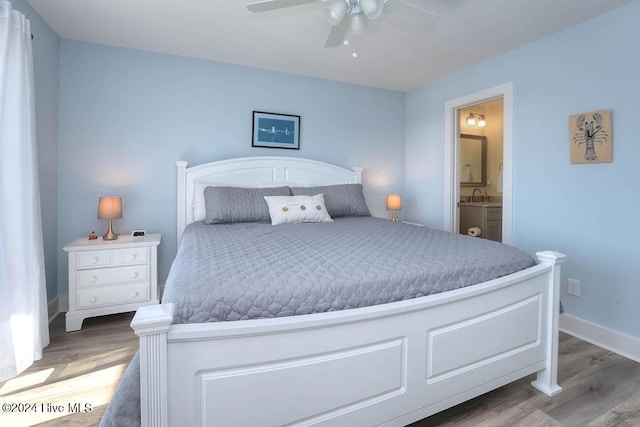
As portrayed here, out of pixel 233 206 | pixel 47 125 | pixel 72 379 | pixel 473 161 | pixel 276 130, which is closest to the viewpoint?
pixel 72 379

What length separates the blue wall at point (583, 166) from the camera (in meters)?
2.14

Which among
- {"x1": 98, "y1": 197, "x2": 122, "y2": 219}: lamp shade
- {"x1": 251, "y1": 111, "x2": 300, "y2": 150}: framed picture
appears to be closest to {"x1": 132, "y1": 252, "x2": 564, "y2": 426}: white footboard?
{"x1": 98, "y1": 197, "x2": 122, "y2": 219}: lamp shade

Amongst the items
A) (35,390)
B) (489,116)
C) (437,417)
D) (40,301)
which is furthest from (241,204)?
(489,116)

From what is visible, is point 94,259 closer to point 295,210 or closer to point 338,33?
point 295,210

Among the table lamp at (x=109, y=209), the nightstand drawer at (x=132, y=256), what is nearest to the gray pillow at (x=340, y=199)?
the nightstand drawer at (x=132, y=256)

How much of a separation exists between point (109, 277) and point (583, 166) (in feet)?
11.9

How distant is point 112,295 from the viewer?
2.45 meters

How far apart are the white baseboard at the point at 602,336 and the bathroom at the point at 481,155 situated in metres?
2.06

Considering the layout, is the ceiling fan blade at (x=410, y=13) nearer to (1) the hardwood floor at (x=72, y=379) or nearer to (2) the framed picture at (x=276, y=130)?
(2) the framed picture at (x=276, y=130)

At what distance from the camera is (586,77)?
7.72 feet

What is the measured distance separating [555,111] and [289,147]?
240cm

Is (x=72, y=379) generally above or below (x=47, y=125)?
below

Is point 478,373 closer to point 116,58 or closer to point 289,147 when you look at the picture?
point 289,147

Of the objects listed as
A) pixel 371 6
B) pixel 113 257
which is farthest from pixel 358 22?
pixel 113 257
